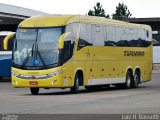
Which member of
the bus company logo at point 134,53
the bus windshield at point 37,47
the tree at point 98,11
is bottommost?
the bus company logo at point 134,53

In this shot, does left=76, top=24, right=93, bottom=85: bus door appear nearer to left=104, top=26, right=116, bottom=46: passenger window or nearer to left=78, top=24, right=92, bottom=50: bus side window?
left=78, top=24, right=92, bottom=50: bus side window

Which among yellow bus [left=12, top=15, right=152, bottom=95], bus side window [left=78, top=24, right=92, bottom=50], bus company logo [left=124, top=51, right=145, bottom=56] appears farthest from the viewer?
bus company logo [left=124, top=51, right=145, bottom=56]

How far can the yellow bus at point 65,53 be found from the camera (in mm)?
26734

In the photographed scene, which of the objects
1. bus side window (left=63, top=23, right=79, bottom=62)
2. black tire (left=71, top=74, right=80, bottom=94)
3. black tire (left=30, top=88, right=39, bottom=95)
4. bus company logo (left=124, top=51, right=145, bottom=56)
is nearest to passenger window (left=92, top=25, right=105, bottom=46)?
bus side window (left=63, top=23, right=79, bottom=62)

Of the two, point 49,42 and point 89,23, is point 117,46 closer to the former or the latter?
point 89,23

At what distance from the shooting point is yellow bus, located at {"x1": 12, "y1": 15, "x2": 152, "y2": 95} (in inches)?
1053

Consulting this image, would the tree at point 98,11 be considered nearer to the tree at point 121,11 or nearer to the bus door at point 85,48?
the tree at point 121,11

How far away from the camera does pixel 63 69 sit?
1057 inches

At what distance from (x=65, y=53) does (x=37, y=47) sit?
1.14m

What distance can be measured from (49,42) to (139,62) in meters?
9.41

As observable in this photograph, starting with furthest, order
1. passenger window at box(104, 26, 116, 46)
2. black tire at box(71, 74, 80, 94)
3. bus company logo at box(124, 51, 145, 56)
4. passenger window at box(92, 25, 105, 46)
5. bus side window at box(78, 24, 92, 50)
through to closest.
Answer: bus company logo at box(124, 51, 145, 56)
passenger window at box(104, 26, 116, 46)
passenger window at box(92, 25, 105, 46)
bus side window at box(78, 24, 92, 50)
black tire at box(71, 74, 80, 94)

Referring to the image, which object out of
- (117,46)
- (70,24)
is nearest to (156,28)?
(117,46)

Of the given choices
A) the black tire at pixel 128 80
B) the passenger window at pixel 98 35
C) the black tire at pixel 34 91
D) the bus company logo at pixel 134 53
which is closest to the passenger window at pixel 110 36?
the passenger window at pixel 98 35

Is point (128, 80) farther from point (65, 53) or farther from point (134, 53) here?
point (65, 53)
